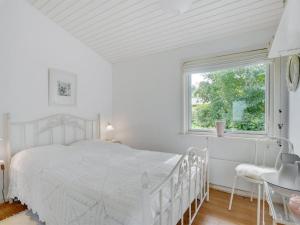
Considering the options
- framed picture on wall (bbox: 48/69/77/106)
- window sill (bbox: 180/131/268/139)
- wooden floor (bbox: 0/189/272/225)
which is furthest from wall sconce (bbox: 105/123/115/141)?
wooden floor (bbox: 0/189/272/225)

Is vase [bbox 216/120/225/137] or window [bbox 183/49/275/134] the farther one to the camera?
Answer: vase [bbox 216/120/225/137]

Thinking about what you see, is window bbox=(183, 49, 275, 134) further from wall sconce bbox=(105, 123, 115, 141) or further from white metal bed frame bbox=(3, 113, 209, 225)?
wall sconce bbox=(105, 123, 115, 141)

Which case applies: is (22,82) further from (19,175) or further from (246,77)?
(246,77)

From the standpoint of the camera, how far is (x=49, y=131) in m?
2.96

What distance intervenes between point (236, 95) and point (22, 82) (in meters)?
3.18

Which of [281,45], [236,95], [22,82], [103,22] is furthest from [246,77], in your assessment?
[22,82]

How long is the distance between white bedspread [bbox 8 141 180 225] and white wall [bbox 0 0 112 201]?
2.43 ft

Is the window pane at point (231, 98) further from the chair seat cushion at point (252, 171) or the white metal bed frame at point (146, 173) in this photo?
the white metal bed frame at point (146, 173)

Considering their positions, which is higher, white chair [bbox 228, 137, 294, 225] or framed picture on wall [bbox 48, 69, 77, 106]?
framed picture on wall [bbox 48, 69, 77, 106]

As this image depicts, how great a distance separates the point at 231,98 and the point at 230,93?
0.26 feet

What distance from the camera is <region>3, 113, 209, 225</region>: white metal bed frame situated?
1272 millimetres

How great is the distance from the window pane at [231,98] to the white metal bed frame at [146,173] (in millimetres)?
863

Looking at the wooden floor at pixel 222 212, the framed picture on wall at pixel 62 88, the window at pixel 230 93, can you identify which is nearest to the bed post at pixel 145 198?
the wooden floor at pixel 222 212

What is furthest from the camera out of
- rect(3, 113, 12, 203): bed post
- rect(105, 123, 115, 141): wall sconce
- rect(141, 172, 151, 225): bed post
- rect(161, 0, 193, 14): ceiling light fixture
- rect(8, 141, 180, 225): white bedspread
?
rect(105, 123, 115, 141): wall sconce
